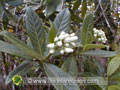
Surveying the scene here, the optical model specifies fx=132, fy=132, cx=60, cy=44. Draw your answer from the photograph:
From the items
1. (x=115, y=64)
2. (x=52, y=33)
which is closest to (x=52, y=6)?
(x=52, y=33)

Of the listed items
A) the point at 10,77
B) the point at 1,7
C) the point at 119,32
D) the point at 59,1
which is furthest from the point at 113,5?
the point at 10,77

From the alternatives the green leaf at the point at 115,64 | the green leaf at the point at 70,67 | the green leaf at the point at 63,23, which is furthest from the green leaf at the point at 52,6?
the green leaf at the point at 115,64

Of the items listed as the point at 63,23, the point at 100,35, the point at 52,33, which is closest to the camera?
the point at 52,33

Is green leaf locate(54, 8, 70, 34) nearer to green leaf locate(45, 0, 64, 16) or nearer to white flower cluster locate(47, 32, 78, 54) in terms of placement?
white flower cluster locate(47, 32, 78, 54)

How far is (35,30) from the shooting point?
29.0 inches

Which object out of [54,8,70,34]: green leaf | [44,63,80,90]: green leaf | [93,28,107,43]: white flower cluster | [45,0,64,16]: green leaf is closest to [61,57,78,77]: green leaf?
[44,63,80,90]: green leaf

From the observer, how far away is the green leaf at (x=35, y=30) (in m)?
0.73

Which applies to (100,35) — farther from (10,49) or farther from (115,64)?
(10,49)

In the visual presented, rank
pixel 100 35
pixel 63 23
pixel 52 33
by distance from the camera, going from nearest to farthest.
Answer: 1. pixel 52 33
2. pixel 63 23
3. pixel 100 35

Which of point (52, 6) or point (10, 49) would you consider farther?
point (52, 6)

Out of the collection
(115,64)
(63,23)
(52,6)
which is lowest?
(115,64)

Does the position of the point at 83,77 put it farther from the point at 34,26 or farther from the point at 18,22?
the point at 18,22

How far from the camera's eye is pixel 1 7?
1.12 metres

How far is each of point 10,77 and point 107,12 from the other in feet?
4.86
